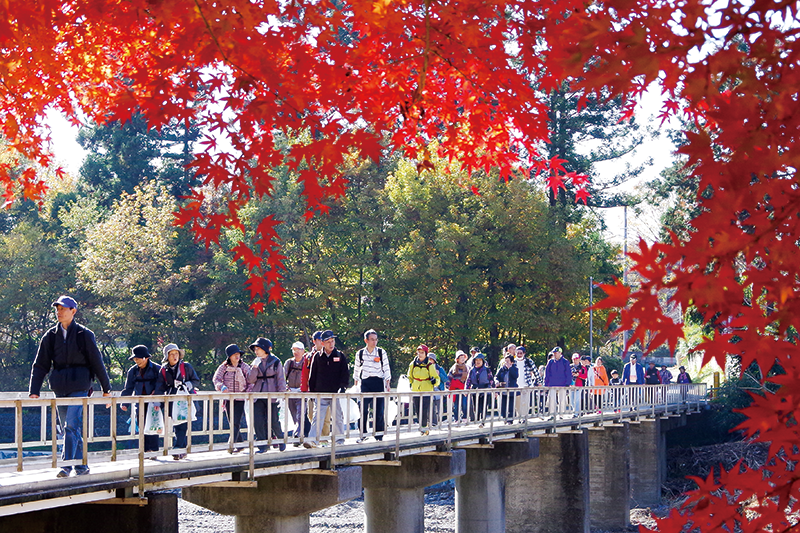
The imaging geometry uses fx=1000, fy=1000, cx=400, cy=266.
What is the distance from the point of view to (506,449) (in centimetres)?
2067

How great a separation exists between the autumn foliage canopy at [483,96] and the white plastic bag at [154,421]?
278 cm

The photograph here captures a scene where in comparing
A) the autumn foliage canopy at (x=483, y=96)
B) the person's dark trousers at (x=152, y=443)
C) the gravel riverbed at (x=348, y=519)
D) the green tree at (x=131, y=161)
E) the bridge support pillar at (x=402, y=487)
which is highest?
the green tree at (x=131, y=161)

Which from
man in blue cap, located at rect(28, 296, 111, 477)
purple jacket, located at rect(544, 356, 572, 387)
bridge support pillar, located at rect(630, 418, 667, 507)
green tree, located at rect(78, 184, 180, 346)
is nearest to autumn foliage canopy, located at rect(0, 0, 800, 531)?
man in blue cap, located at rect(28, 296, 111, 477)

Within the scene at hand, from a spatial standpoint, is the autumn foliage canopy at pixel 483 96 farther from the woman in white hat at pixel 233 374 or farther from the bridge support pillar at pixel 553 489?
the bridge support pillar at pixel 553 489

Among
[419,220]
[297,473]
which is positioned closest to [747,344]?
[297,473]

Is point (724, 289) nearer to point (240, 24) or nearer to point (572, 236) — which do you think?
point (240, 24)

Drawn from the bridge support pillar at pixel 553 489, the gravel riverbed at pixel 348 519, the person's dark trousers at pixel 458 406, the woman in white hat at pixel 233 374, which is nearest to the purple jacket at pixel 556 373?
the bridge support pillar at pixel 553 489

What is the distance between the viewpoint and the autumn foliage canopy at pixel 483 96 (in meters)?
3.80

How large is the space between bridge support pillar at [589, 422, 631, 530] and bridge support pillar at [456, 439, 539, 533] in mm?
10118

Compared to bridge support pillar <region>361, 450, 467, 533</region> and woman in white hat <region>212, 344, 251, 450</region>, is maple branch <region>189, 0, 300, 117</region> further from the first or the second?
bridge support pillar <region>361, 450, 467, 533</region>

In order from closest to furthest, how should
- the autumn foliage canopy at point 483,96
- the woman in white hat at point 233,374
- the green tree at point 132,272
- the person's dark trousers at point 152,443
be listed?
the autumn foliage canopy at point 483,96 → the person's dark trousers at point 152,443 → the woman in white hat at point 233,374 → the green tree at point 132,272

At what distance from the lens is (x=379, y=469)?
16.0 metres

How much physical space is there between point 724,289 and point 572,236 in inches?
1744

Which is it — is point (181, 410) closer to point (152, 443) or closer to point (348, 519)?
point (152, 443)
